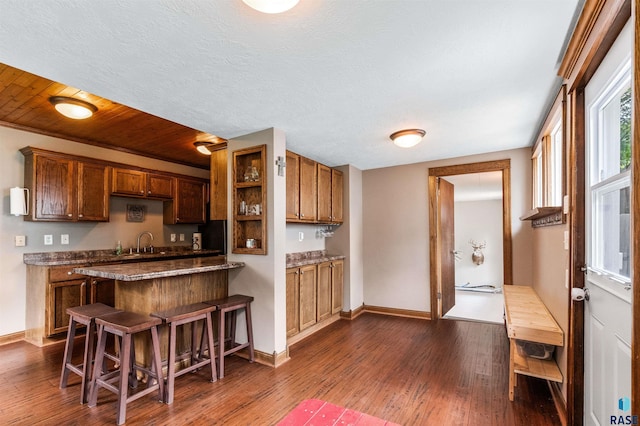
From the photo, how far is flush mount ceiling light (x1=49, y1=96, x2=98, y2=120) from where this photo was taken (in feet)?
9.28

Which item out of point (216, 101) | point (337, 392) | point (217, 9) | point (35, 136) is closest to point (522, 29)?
point (217, 9)

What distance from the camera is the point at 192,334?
9.01ft

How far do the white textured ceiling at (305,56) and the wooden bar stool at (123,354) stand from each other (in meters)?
1.65

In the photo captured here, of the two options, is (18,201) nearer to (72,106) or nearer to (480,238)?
(72,106)

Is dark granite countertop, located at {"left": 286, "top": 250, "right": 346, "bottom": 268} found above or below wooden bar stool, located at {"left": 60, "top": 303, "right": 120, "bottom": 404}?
above

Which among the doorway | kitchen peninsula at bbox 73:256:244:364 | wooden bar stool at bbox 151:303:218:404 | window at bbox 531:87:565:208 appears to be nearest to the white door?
window at bbox 531:87:565:208

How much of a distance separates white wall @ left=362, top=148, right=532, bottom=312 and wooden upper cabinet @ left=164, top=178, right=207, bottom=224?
2821 mm

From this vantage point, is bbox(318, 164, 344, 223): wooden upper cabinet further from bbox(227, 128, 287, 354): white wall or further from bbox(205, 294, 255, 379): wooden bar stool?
bbox(205, 294, 255, 379): wooden bar stool

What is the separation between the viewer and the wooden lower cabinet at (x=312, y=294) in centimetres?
350

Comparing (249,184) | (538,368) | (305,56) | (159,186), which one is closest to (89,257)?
(159,186)

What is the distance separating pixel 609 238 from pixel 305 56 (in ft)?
6.17

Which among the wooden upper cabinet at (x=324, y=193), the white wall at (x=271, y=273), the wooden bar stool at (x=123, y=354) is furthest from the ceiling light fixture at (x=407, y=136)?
the wooden bar stool at (x=123, y=354)

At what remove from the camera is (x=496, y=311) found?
4836 mm

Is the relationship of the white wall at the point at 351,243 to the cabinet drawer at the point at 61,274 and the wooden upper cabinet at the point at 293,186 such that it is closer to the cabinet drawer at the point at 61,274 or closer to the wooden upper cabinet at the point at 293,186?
the wooden upper cabinet at the point at 293,186
